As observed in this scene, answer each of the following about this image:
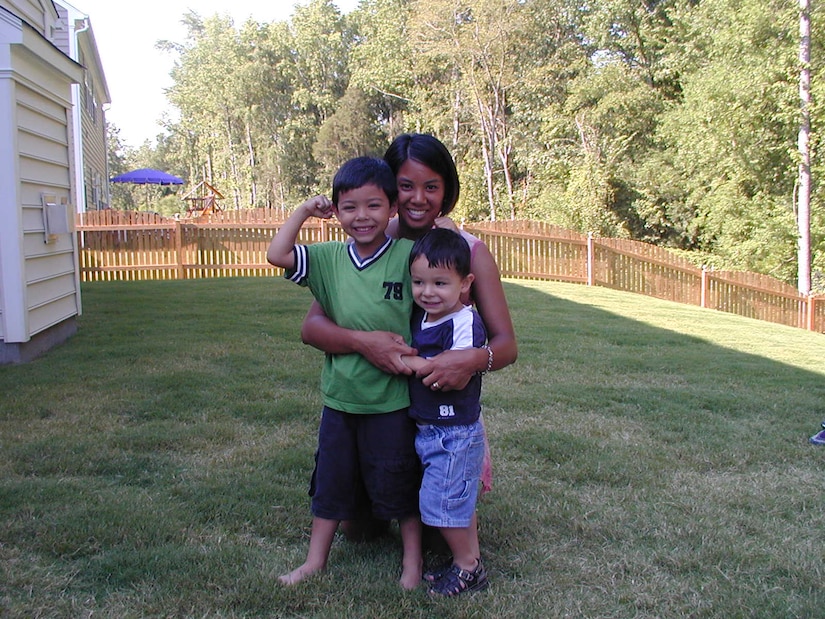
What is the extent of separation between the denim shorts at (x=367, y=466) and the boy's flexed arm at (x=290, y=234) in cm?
54

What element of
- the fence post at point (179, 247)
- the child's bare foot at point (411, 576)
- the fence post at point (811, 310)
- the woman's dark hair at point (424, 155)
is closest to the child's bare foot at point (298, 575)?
the child's bare foot at point (411, 576)

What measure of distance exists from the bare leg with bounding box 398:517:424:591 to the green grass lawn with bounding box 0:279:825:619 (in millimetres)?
73

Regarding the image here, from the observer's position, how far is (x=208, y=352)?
658 cm

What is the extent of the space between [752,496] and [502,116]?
25.7m

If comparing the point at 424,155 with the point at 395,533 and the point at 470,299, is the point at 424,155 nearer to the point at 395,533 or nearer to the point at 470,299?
the point at 470,299

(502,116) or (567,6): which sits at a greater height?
(567,6)

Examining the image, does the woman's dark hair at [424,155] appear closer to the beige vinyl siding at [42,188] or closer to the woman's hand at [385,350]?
the woman's hand at [385,350]

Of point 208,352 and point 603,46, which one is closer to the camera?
point 208,352

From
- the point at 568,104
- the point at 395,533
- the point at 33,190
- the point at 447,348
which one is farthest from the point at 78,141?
the point at 447,348

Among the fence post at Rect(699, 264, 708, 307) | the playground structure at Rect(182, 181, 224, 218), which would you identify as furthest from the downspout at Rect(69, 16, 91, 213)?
the fence post at Rect(699, 264, 708, 307)

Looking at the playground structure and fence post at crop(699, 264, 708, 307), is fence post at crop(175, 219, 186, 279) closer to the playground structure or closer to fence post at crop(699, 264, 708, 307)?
the playground structure

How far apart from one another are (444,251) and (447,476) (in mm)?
714

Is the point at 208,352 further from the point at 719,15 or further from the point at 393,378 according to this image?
the point at 719,15

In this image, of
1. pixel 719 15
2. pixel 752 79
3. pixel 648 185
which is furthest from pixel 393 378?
pixel 648 185
